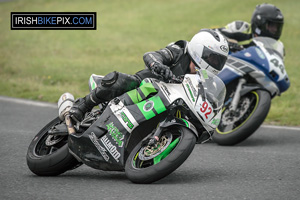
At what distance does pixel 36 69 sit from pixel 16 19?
584cm

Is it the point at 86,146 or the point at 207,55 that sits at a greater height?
the point at 207,55

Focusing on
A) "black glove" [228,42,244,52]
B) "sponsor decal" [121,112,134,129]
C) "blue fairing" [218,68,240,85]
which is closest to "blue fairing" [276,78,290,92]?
"blue fairing" [218,68,240,85]

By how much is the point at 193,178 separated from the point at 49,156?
1385 millimetres

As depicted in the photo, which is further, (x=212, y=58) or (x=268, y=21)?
(x=268, y=21)

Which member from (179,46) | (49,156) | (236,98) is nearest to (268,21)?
(236,98)

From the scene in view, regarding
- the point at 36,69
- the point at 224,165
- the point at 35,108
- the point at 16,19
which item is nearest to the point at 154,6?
the point at 16,19

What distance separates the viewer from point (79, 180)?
5.86 meters

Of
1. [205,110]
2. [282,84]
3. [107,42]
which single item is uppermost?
[205,110]

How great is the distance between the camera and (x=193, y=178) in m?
6.04

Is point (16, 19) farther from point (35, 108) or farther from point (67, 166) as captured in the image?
point (67, 166)

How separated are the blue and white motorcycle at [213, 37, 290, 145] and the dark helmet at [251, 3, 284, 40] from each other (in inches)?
11.1

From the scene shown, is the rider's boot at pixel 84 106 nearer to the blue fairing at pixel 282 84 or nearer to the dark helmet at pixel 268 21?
the blue fairing at pixel 282 84

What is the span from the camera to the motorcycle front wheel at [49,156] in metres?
5.93

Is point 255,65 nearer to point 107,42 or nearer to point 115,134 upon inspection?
point 115,134
